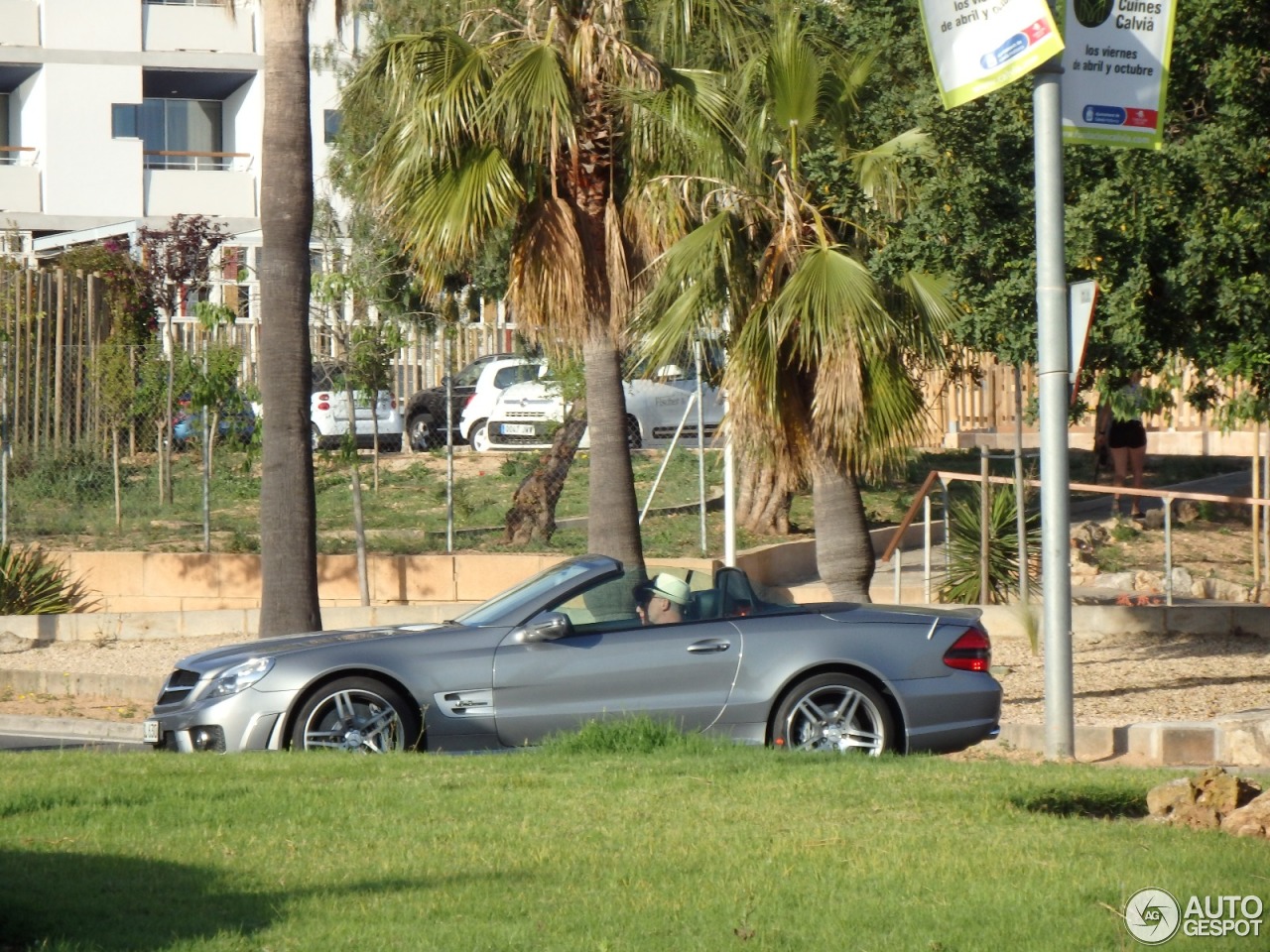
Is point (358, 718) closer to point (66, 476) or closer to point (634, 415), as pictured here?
point (66, 476)

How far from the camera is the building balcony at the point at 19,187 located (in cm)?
3453

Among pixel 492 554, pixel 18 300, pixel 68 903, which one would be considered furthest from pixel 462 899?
pixel 18 300

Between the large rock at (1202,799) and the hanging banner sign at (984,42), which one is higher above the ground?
the hanging banner sign at (984,42)

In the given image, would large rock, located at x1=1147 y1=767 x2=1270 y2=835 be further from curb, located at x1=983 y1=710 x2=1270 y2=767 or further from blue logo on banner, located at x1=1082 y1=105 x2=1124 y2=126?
blue logo on banner, located at x1=1082 y1=105 x2=1124 y2=126

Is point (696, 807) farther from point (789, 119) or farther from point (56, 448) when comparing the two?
point (56, 448)

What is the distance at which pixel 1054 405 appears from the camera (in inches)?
351

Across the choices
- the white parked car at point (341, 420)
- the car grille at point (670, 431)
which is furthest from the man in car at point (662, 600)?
the car grille at point (670, 431)

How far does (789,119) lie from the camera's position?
12062 millimetres

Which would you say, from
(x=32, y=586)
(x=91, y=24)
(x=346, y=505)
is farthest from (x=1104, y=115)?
(x=91, y=24)

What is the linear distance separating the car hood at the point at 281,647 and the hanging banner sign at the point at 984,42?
433 centimetres

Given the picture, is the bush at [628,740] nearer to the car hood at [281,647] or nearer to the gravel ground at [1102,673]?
the car hood at [281,647]

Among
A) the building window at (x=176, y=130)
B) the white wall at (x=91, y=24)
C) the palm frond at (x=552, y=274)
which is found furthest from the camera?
the building window at (x=176, y=130)

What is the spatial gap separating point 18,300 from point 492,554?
317 inches

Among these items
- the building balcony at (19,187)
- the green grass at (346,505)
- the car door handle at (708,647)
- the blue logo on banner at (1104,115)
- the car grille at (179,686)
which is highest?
the building balcony at (19,187)
